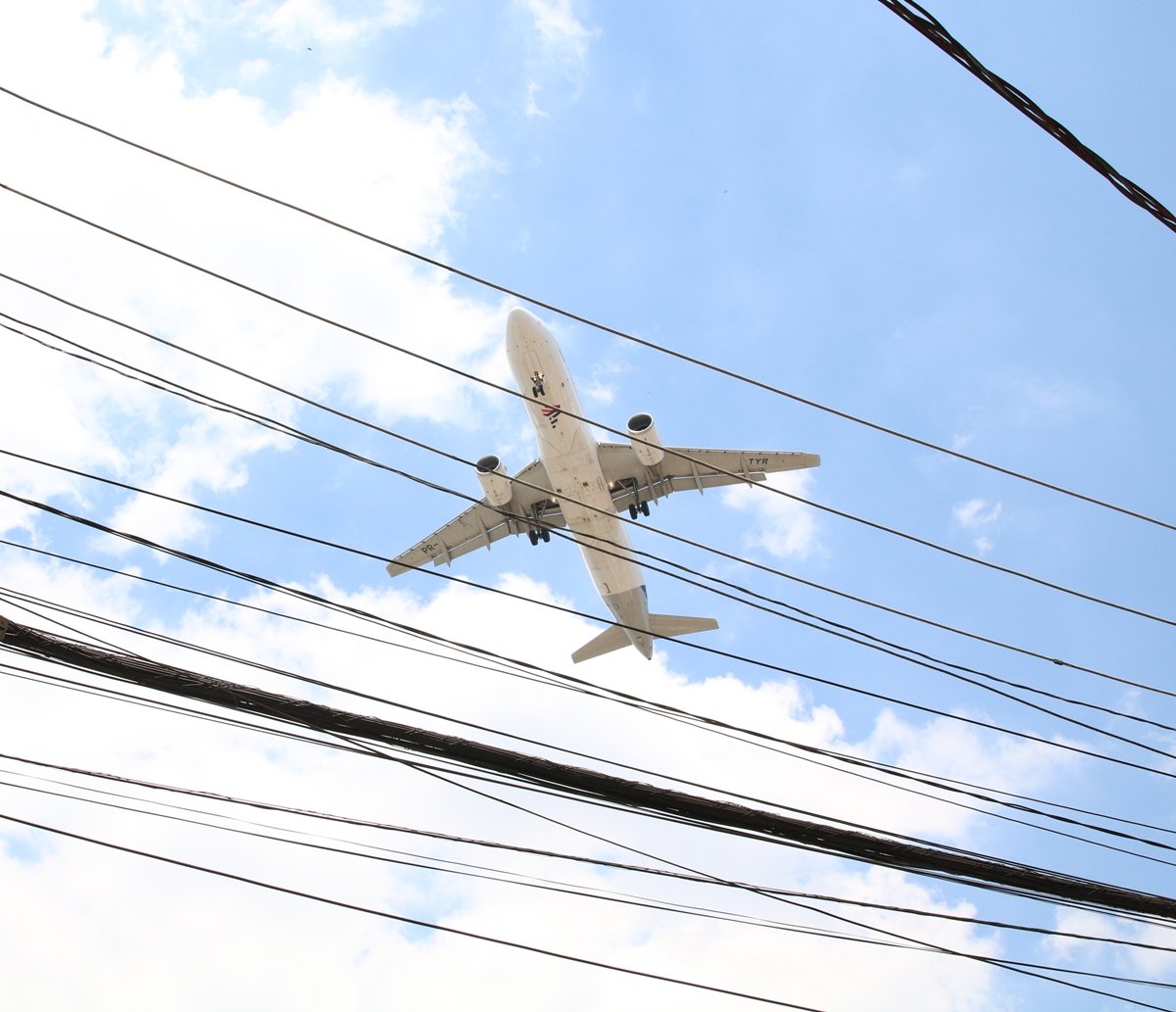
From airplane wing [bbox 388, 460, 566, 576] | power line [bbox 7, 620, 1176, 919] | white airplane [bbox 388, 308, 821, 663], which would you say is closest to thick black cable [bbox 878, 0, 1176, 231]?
power line [bbox 7, 620, 1176, 919]

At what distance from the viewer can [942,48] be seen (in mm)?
4973

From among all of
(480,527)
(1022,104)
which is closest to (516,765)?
(1022,104)

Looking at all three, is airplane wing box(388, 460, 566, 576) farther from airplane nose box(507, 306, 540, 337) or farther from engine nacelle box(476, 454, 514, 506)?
airplane nose box(507, 306, 540, 337)

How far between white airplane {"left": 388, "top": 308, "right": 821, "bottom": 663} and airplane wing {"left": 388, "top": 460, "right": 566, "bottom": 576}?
1.2 inches

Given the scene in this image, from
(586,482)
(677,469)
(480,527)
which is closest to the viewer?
(586,482)

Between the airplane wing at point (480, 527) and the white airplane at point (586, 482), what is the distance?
3 cm

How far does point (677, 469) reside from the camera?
33188 mm

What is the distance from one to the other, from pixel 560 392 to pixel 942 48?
24529 mm

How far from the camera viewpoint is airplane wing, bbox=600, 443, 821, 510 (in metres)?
32.0

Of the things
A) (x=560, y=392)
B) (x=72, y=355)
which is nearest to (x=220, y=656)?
(x=72, y=355)

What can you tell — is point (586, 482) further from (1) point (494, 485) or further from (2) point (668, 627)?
(2) point (668, 627)

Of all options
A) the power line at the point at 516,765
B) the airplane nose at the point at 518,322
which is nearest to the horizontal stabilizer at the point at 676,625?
the airplane nose at the point at 518,322

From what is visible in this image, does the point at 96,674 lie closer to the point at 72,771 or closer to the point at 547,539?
the point at 72,771

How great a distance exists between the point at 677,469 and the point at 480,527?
6776mm
